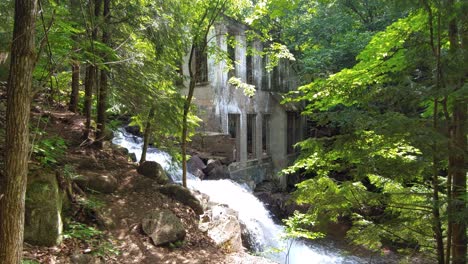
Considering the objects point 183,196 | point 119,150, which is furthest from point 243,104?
point 183,196

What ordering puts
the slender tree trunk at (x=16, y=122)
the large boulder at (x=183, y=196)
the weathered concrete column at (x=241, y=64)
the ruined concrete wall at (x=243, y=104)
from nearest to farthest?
the slender tree trunk at (x=16, y=122), the large boulder at (x=183, y=196), the ruined concrete wall at (x=243, y=104), the weathered concrete column at (x=241, y=64)

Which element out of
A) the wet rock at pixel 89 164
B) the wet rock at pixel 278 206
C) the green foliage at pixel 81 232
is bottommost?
the wet rock at pixel 278 206

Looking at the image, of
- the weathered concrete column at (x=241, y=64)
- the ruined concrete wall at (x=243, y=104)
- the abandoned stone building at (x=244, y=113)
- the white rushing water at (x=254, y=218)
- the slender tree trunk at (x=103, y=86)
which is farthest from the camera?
the weathered concrete column at (x=241, y=64)

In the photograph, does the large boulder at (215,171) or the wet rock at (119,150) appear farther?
the large boulder at (215,171)

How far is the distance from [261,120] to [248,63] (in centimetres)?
304

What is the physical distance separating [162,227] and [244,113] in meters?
10.6

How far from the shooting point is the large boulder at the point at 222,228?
7.45 metres

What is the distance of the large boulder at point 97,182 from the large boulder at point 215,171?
19.2ft

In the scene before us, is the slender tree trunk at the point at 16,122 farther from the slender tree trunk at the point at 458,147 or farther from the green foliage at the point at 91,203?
the slender tree trunk at the point at 458,147

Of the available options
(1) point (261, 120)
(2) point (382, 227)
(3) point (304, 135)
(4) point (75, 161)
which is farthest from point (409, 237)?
(3) point (304, 135)

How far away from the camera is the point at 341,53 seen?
15758mm

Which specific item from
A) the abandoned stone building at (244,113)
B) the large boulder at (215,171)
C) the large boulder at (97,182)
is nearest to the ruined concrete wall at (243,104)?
the abandoned stone building at (244,113)

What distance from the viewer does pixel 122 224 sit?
20.1ft

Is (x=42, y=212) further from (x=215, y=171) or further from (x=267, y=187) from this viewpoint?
(x=267, y=187)
